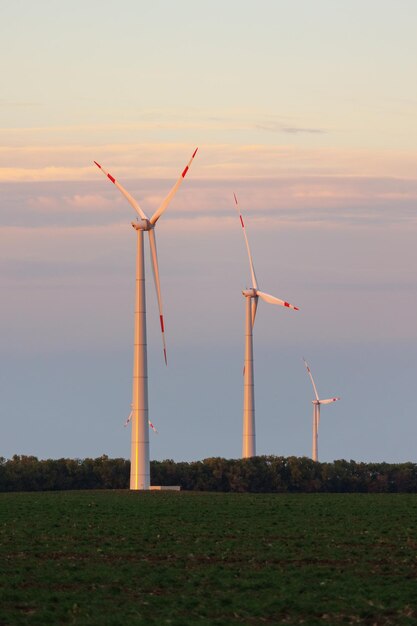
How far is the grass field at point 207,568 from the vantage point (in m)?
36.9

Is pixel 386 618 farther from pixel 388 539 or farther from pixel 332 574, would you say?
pixel 388 539

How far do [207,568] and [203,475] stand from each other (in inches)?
4007

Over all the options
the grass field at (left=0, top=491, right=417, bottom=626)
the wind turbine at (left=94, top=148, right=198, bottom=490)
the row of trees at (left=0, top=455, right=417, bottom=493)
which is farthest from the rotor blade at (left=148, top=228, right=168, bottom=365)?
the row of trees at (left=0, top=455, right=417, bottom=493)

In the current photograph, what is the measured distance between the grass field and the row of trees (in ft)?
213

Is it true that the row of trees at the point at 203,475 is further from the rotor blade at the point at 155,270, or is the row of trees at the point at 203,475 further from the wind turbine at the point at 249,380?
the rotor blade at the point at 155,270

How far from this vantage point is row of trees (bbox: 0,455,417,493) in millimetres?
143500

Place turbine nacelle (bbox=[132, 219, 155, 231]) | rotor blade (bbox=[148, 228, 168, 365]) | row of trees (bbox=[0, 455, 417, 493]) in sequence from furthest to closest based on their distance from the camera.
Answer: row of trees (bbox=[0, 455, 417, 493]) → turbine nacelle (bbox=[132, 219, 155, 231]) → rotor blade (bbox=[148, 228, 168, 365])

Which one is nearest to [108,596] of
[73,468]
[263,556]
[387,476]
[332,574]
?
[332,574]

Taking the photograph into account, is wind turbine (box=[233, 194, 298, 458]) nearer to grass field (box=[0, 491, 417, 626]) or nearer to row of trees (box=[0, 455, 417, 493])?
row of trees (box=[0, 455, 417, 493])

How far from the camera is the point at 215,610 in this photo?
37500 mm

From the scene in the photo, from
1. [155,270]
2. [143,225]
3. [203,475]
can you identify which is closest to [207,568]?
[155,270]

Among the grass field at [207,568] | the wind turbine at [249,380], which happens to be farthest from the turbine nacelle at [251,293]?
the grass field at [207,568]

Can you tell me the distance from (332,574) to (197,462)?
351ft

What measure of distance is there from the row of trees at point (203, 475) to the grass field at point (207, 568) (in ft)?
213
